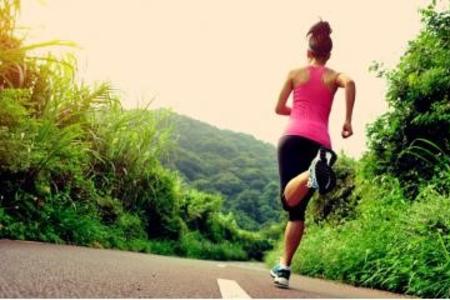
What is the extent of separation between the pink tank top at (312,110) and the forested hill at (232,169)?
2040 inches

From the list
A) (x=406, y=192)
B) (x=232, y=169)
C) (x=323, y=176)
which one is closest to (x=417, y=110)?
(x=406, y=192)

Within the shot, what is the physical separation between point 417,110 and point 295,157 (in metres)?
4.85

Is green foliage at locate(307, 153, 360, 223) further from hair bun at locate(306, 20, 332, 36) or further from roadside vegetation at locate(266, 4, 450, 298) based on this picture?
hair bun at locate(306, 20, 332, 36)

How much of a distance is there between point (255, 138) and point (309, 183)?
298 feet

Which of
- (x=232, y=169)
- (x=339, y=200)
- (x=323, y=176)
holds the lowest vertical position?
(x=339, y=200)

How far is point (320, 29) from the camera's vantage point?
4.84 m

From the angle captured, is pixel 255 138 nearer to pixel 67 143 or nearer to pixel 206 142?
pixel 206 142

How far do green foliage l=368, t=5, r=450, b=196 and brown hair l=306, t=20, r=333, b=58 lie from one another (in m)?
3.77

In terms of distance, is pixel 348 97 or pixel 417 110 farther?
pixel 417 110

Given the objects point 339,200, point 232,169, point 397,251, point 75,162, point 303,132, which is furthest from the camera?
point 232,169

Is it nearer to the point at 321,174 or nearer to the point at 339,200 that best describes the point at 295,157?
the point at 321,174

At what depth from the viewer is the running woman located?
4.56 meters

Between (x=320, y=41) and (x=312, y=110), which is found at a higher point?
(x=320, y=41)

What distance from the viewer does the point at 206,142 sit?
267 ft
